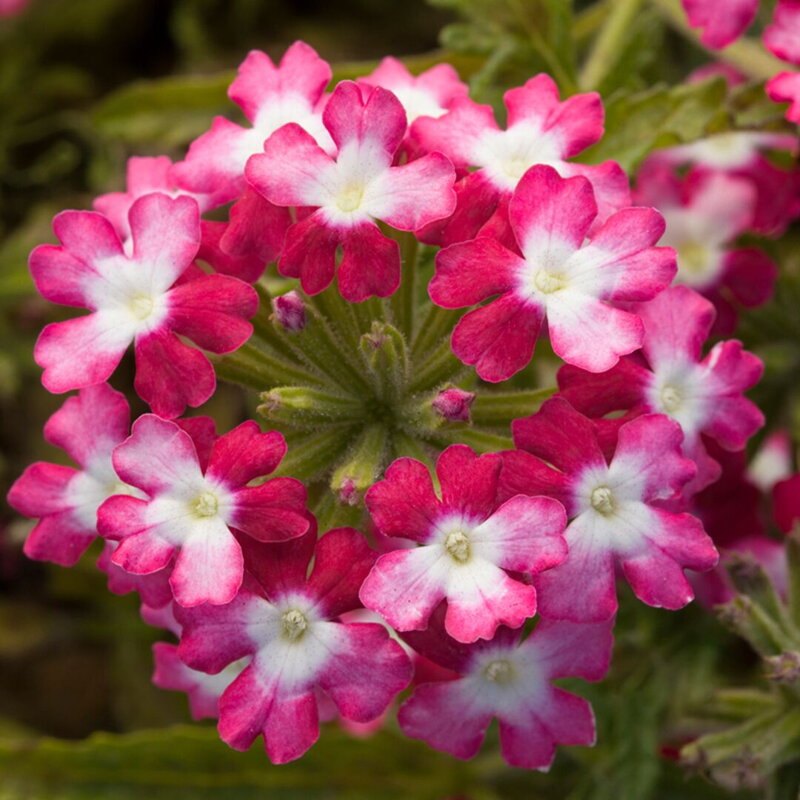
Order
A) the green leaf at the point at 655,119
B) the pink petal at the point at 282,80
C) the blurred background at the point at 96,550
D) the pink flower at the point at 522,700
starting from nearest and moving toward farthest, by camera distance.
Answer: the pink flower at the point at 522,700
the pink petal at the point at 282,80
the green leaf at the point at 655,119
the blurred background at the point at 96,550

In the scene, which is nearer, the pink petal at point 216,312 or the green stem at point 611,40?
the pink petal at point 216,312

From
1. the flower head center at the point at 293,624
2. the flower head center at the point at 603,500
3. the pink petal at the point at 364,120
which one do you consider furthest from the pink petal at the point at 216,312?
the flower head center at the point at 603,500

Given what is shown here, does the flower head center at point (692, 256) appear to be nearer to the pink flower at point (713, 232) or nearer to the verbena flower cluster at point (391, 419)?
the pink flower at point (713, 232)

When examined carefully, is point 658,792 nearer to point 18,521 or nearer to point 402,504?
point 402,504

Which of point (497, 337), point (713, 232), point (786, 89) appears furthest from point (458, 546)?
point (713, 232)

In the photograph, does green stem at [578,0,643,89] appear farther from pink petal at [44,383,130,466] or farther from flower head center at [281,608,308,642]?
flower head center at [281,608,308,642]

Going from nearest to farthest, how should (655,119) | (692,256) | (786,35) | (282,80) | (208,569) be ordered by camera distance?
(208,569) < (282,80) < (786,35) < (655,119) < (692,256)

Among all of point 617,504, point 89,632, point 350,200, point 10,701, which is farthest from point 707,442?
point 10,701

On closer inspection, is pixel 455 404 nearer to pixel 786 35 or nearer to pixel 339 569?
pixel 339 569
